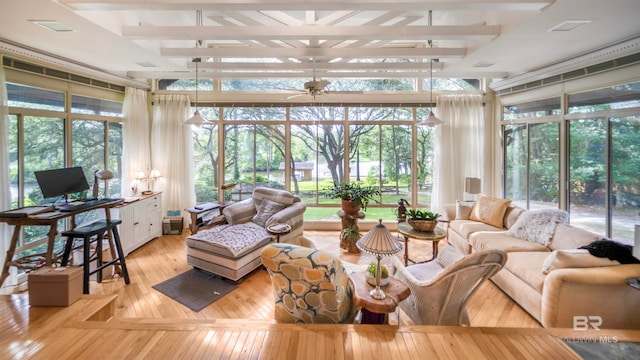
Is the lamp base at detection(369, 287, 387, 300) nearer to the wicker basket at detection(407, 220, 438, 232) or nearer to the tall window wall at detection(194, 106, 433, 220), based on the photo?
the wicker basket at detection(407, 220, 438, 232)

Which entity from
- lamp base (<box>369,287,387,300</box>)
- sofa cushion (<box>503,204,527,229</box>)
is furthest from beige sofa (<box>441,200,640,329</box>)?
lamp base (<box>369,287,387,300</box>)

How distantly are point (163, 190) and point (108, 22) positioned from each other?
321 centimetres

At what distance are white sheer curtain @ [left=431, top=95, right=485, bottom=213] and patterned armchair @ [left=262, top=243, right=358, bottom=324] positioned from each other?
400 cm

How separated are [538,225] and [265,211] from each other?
3730 millimetres

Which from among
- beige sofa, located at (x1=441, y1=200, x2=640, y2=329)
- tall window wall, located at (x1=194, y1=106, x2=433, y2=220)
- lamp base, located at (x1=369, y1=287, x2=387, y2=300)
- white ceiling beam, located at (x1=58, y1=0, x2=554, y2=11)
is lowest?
beige sofa, located at (x1=441, y1=200, x2=640, y2=329)

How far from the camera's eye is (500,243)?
331 cm

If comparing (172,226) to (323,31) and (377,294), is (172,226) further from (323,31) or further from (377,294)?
(377,294)

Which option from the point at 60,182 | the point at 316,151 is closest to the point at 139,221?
the point at 60,182

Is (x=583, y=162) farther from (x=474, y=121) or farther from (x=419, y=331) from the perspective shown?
(x=419, y=331)

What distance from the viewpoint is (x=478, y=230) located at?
3.91 meters

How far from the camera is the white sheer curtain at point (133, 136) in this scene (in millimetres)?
4918

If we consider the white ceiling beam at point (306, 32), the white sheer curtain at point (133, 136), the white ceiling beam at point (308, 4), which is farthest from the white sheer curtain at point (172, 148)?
the white ceiling beam at point (308, 4)

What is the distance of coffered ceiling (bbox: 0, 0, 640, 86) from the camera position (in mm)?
2391

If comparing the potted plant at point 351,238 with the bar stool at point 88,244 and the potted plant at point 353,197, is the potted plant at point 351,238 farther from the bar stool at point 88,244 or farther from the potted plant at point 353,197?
the bar stool at point 88,244
